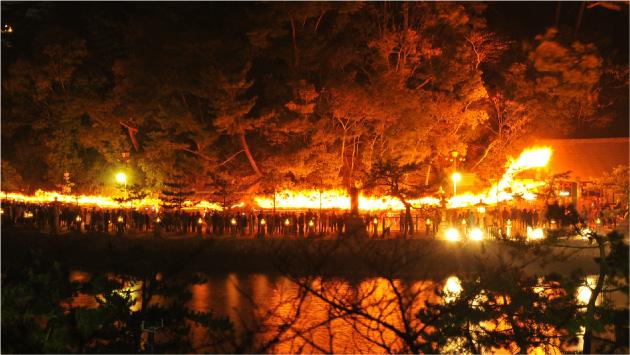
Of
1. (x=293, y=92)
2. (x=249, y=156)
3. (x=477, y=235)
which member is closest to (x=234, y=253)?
(x=249, y=156)

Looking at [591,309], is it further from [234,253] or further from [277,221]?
[277,221]

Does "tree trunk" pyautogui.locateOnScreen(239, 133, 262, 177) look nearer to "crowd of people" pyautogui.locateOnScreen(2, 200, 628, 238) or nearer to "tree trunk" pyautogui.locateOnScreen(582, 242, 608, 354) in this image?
"crowd of people" pyautogui.locateOnScreen(2, 200, 628, 238)

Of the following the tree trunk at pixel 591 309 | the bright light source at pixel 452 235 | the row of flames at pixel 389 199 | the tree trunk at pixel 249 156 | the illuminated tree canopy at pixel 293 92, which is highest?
the illuminated tree canopy at pixel 293 92

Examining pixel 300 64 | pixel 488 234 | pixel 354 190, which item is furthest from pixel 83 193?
pixel 488 234

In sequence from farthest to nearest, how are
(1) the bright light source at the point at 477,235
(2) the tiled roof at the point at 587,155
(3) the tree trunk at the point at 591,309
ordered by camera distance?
1. (2) the tiled roof at the point at 587,155
2. (1) the bright light source at the point at 477,235
3. (3) the tree trunk at the point at 591,309

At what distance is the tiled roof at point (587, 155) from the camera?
34156 millimetres

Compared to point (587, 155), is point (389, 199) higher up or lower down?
lower down

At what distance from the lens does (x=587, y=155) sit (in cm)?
3500

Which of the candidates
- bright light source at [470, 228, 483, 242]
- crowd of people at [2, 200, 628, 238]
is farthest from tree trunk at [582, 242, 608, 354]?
crowd of people at [2, 200, 628, 238]

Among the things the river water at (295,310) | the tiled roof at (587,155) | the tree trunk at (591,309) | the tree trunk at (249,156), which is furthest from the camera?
the tiled roof at (587,155)

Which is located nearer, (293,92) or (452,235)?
(452,235)

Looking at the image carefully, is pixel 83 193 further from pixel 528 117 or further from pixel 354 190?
pixel 528 117

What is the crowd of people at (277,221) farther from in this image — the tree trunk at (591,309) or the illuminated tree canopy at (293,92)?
the tree trunk at (591,309)

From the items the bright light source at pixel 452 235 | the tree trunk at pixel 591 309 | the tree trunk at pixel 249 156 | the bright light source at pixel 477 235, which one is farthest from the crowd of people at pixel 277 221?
the tree trunk at pixel 591 309
